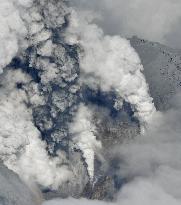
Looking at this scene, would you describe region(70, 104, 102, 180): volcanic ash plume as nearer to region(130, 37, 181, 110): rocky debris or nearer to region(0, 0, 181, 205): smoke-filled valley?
region(0, 0, 181, 205): smoke-filled valley

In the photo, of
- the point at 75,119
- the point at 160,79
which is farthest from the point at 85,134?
the point at 160,79

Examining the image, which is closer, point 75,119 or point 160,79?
point 75,119

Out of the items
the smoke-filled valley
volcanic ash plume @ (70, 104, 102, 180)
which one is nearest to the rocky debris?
the smoke-filled valley

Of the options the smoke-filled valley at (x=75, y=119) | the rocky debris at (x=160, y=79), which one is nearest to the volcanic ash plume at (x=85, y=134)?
the smoke-filled valley at (x=75, y=119)

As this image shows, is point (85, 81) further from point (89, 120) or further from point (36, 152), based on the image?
point (36, 152)

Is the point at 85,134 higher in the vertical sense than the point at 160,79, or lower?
lower

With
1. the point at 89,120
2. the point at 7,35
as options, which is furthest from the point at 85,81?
the point at 7,35

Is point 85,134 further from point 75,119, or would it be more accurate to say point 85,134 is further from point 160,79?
point 160,79

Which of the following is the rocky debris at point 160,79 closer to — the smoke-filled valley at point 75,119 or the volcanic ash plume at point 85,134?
the smoke-filled valley at point 75,119
